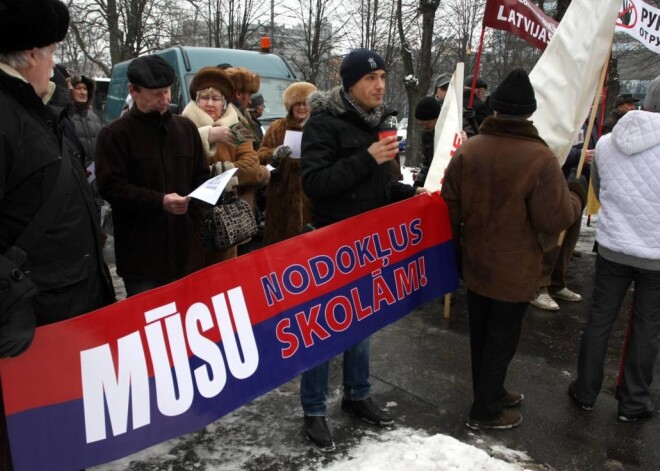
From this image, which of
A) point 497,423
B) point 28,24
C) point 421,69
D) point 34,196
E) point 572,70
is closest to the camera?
point 28,24

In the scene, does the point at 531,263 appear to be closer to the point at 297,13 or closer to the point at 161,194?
the point at 161,194

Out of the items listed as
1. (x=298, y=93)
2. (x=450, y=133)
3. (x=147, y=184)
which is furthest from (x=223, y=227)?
(x=298, y=93)

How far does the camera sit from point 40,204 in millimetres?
2012

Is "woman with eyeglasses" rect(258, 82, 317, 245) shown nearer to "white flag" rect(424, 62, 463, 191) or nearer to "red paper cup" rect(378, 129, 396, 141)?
"white flag" rect(424, 62, 463, 191)

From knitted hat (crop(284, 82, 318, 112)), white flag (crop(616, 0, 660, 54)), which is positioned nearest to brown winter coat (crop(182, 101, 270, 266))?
knitted hat (crop(284, 82, 318, 112))

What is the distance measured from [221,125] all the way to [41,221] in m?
2.23

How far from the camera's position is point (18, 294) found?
1.85m

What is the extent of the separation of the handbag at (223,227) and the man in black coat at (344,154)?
1.87ft

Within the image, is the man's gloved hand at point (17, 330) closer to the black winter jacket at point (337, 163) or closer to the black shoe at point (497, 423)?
the black winter jacket at point (337, 163)

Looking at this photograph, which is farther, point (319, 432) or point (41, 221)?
point (319, 432)

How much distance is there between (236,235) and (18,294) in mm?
1752

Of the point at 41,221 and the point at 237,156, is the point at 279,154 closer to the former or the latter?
the point at 237,156

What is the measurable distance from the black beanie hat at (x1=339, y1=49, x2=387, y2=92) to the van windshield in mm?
5780

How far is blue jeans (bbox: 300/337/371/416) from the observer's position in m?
3.10
